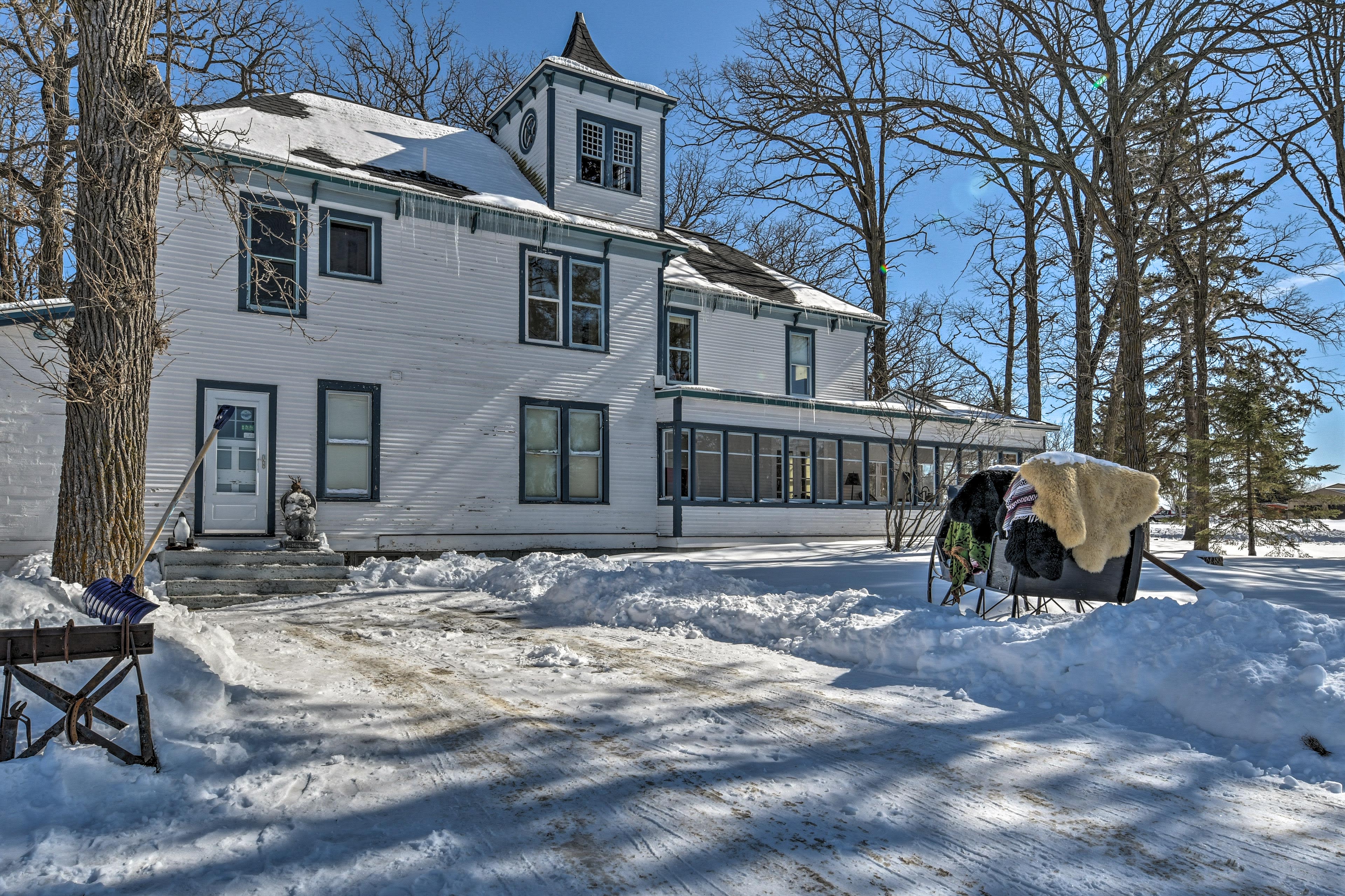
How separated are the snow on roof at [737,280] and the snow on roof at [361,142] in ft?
13.6

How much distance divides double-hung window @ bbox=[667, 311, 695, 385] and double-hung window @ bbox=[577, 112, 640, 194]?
2978 millimetres

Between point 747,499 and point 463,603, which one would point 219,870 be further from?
point 747,499

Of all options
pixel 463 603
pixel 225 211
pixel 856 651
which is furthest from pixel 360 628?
pixel 225 211

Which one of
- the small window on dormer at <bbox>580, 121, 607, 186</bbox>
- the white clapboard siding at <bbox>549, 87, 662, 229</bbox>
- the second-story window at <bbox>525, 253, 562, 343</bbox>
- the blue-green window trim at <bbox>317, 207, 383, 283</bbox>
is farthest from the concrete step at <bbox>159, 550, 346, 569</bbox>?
the small window on dormer at <bbox>580, 121, 607, 186</bbox>

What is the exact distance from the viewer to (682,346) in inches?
756

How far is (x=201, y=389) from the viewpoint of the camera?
12711 millimetres

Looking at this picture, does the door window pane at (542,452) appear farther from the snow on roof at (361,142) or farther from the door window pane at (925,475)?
the door window pane at (925,475)

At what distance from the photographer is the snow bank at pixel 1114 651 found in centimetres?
436

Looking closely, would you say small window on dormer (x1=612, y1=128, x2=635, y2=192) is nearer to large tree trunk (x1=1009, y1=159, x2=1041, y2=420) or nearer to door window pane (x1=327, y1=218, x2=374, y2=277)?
door window pane (x1=327, y1=218, x2=374, y2=277)

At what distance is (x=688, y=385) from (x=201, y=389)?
8.96 metres

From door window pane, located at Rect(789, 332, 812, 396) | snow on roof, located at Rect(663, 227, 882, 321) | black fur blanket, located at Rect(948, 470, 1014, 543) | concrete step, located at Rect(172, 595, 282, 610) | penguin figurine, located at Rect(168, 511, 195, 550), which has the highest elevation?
snow on roof, located at Rect(663, 227, 882, 321)

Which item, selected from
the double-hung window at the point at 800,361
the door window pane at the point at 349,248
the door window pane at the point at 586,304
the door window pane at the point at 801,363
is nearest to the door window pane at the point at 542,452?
the door window pane at the point at 586,304

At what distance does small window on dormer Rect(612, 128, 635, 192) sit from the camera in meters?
17.8

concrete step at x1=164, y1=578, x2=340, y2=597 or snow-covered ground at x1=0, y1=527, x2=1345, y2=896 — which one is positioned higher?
snow-covered ground at x1=0, y1=527, x2=1345, y2=896
